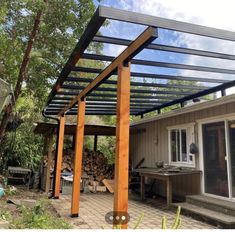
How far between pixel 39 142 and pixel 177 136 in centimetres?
689

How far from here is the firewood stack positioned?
1003 centimetres

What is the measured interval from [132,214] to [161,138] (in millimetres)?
3457

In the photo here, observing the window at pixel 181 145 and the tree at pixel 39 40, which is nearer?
the window at pixel 181 145

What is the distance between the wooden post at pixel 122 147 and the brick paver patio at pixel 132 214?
163cm

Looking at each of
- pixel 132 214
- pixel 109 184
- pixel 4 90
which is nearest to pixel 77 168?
pixel 132 214

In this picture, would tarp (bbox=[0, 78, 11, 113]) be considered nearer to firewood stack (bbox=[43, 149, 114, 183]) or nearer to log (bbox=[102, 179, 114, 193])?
firewood stack (bbox=[43, 149, 114, 183])

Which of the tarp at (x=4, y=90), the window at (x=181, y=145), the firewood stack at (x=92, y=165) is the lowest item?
the firewood stack at (x=92, y=165)

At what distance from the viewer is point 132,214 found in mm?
5812

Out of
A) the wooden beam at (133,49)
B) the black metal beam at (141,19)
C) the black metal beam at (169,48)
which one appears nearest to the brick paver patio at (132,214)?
the wooden beam at (133,49)

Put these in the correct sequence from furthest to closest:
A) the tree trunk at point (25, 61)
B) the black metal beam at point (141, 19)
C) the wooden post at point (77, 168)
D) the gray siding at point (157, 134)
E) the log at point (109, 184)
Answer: the log at point (109, 184), the tree trunk at point (25, 61), the gray siding at point (157, 134), the wooden post at point (77, 168), the black metal beam at point (141, 19)

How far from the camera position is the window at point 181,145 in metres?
7.32

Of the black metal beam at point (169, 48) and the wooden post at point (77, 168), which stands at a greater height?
the black metal beam at point (169, 48)

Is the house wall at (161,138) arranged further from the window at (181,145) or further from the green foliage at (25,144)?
the green foliage at (25,144)

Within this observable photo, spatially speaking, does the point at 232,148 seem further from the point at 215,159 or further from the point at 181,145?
the point at 181,145
